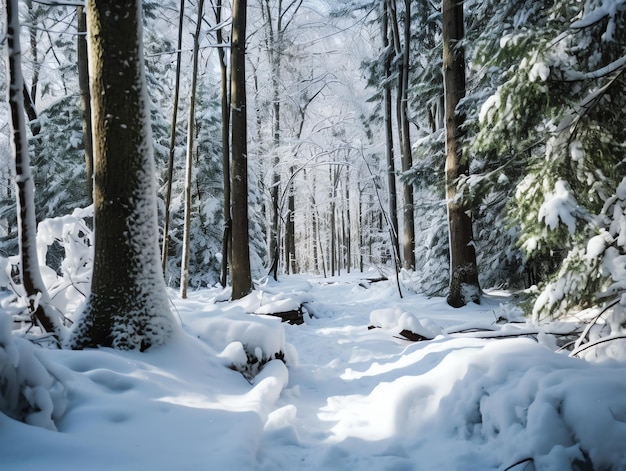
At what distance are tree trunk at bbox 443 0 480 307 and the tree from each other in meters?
6.40

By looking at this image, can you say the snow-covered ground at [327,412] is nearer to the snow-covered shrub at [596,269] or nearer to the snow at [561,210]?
the snow-covered shrub at [596,269]

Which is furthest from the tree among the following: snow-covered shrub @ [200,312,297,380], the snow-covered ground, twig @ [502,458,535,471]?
twig @ [502,458,535,471]

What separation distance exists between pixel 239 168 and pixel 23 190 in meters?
4.79

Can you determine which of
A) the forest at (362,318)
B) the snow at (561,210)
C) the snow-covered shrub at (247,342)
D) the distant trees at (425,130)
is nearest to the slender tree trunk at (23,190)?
the forest at (362,318)

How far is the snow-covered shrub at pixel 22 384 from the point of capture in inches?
78.5

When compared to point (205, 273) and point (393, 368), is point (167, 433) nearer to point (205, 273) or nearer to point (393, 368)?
point (393, 368)

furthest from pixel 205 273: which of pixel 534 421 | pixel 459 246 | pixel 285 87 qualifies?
pixel 534 421

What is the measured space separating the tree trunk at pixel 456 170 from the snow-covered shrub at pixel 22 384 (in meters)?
7.52

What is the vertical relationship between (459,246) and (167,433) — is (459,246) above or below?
above

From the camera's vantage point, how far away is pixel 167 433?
2.31 meters

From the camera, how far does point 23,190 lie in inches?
149

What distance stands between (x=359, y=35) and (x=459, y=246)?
1390 centimetres

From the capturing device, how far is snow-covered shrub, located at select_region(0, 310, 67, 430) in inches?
78.5

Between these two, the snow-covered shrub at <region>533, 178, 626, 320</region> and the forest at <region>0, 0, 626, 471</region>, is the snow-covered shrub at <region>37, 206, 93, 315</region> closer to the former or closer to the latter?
the forest at <region>0, 0, 626, 471</region>
